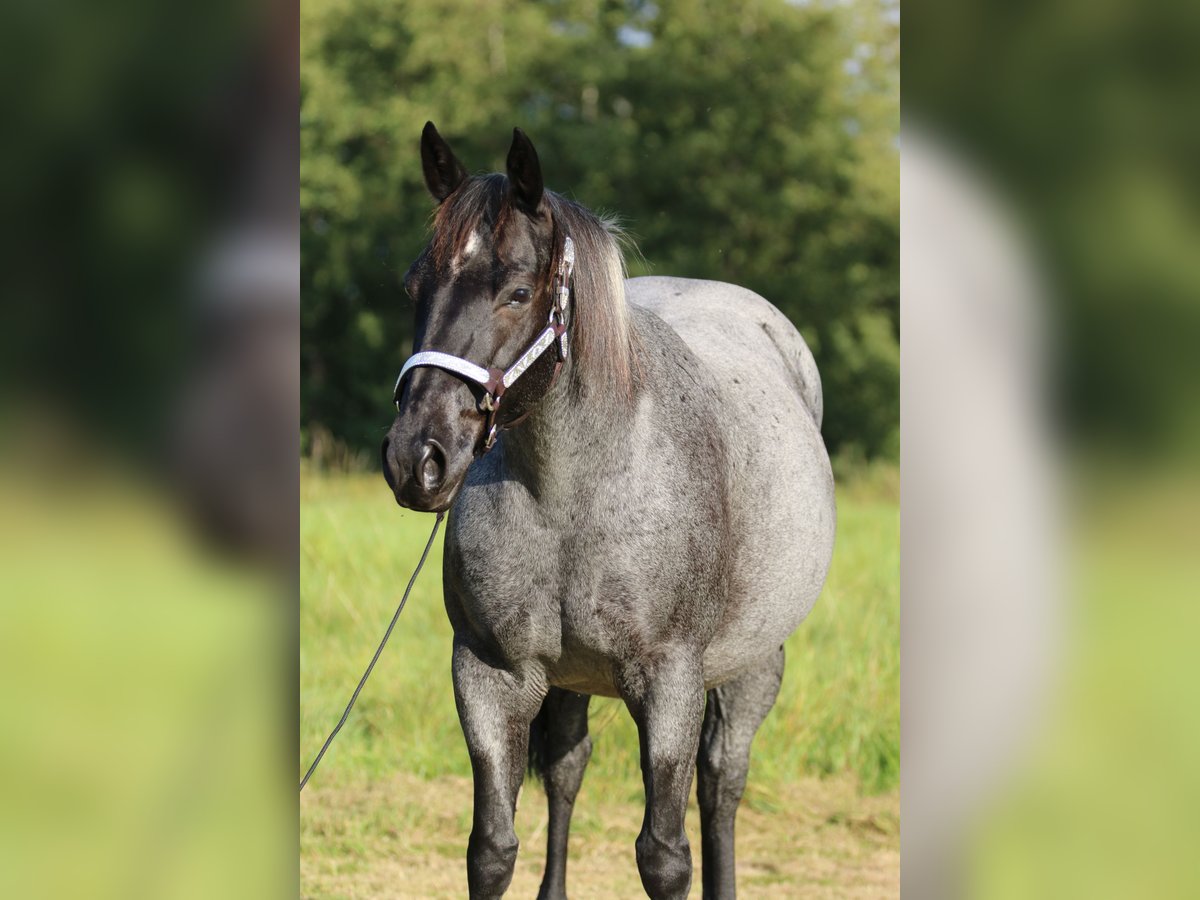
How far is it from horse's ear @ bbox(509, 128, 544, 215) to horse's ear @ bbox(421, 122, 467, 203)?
0.55ft

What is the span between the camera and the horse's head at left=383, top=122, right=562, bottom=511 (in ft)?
8.59

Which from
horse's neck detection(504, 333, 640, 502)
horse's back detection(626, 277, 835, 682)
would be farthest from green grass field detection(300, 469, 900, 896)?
horse's neck detection(504, 333, 640, 502)

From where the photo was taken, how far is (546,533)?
313 centimetres

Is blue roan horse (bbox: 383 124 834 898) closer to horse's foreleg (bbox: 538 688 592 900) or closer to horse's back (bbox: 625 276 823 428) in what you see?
horse's back (bbox: 625 276 823 428)

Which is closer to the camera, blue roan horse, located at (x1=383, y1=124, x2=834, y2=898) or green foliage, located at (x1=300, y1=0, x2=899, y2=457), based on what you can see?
blue roan horse, located at (x1=383, y1=124, x2=834, y2=898)

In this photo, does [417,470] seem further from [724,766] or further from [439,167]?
[724,766]

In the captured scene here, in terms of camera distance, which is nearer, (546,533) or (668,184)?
(546,533)

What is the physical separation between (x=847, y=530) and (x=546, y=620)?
5439mm

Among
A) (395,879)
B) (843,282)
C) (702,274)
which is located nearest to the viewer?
(395,879)

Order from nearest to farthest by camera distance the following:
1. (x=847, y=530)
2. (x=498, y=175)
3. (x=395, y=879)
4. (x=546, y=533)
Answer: (x=498, y=175) < (x=546, y=533) < (x=395, y=879) < (x=847, y=530)
